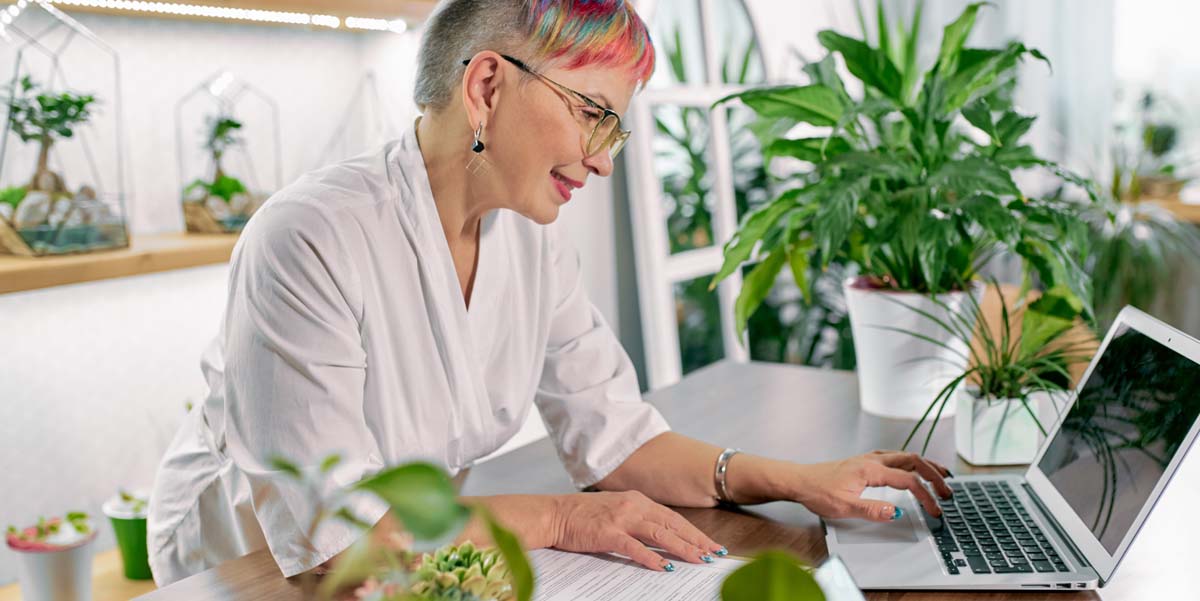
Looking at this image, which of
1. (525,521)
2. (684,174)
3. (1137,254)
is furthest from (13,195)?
(1137,254)

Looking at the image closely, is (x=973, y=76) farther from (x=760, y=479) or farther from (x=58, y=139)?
(x=58, y=139)

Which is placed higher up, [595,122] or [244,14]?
[244,14]

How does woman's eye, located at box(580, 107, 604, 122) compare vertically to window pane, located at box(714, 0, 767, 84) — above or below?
below

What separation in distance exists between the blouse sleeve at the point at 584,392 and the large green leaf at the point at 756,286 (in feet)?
1.07

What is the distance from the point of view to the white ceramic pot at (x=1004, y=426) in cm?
→ 145

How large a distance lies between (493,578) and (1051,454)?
2.67 ft

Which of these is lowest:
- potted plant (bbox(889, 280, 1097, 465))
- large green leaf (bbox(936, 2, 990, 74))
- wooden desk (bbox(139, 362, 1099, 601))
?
wooden desk (bbox(139, 362, 1099, 601))

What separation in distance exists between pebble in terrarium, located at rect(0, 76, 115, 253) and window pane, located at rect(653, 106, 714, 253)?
1668 millimetres

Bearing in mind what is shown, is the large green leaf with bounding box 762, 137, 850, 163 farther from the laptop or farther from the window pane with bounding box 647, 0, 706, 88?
the window pane with bounding box 647, 0, 706, 88

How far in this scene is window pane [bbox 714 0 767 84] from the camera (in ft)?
11.6

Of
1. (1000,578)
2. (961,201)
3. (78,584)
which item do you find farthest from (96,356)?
(1000,578)

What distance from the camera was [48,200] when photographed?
6.41 ft

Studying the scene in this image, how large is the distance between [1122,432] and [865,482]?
29 centimetres

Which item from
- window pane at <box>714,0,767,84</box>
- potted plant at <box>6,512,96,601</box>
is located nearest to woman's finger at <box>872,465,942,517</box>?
potted plant at <box>6,512,96,601</box>
